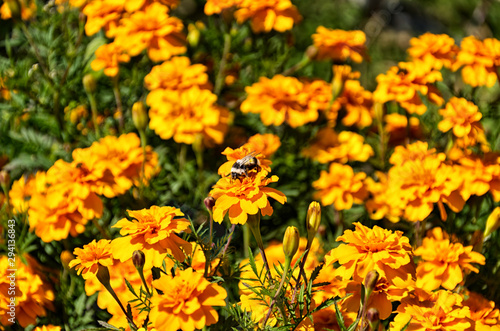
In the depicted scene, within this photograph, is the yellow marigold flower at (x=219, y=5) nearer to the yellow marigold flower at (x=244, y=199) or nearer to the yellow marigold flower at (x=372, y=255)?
the yellow marigold flower at (x=244, y=199)

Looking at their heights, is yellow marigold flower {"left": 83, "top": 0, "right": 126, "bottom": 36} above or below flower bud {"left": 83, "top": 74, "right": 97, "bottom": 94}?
above

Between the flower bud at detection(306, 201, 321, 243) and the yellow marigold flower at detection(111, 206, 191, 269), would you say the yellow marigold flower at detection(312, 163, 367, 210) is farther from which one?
the yellow marigold flower at detection(111, 206, 191, 269)

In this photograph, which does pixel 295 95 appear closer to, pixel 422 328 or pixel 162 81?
pixel 162 81

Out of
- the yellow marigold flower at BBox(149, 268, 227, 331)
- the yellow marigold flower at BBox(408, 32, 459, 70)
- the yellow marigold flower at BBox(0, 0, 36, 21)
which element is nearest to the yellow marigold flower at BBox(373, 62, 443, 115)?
the yellow marigold flower at BBox(408, 32, 459, 70)

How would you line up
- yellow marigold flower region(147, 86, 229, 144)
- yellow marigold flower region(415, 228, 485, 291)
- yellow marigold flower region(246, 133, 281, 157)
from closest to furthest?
yellow marigold flower region(415, 228, 485, 291)
yellow marigold flower region(246, 133, 281, 157)
yellow marigold flower region(147, 86, 229, 144)

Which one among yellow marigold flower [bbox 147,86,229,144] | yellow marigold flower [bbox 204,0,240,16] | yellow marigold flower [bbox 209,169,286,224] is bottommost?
yellow marigold flower [bbox 147,86,229,144]

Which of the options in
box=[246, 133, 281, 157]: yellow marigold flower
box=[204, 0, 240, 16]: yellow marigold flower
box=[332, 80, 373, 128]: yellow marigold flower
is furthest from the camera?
box=[332, 80, 373, 128]: yellow marigold flower

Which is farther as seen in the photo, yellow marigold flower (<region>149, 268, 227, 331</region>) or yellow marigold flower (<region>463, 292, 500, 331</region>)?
yellow marigold flower (<region>463, 292, 500, 331</region>)

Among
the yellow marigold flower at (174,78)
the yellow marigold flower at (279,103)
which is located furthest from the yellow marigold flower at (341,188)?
the yellow marigold flower at (174,78)
